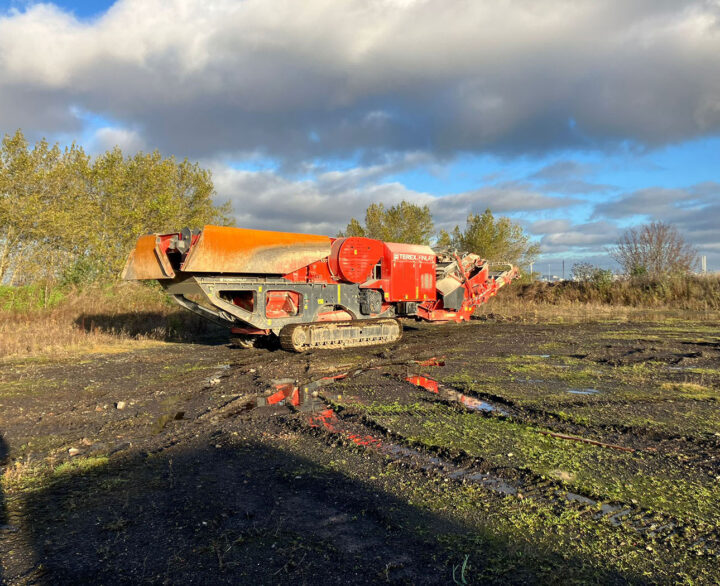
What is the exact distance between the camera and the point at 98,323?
46.4ft

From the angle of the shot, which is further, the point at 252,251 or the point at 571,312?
the point at 571,312

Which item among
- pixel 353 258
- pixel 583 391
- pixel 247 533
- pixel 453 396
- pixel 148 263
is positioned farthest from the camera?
pixel 353 258

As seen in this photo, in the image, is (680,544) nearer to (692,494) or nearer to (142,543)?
(692,494)

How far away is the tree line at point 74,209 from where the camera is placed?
60.9 ft

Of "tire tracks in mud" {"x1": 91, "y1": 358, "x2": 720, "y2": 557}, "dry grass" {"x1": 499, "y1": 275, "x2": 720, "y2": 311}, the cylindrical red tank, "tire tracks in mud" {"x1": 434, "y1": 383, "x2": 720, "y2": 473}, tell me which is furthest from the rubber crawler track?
"dry grass" {"x1": 499, "y1": 275, "x2": 720, "y2": 311}

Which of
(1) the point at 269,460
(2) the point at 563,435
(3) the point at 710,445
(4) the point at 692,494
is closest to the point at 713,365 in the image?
(3) the point at 710,445

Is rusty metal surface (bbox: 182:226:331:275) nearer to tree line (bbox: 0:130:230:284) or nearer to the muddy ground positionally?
the muddy ground

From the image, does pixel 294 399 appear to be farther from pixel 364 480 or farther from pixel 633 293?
pixel 633 293

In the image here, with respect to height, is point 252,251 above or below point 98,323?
above

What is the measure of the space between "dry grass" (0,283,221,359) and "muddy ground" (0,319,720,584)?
148 inches

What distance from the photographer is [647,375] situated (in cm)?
748

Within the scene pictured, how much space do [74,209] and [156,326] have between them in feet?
29.9

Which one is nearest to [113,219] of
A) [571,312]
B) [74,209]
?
[74,209]

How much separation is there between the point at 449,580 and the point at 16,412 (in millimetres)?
5529
